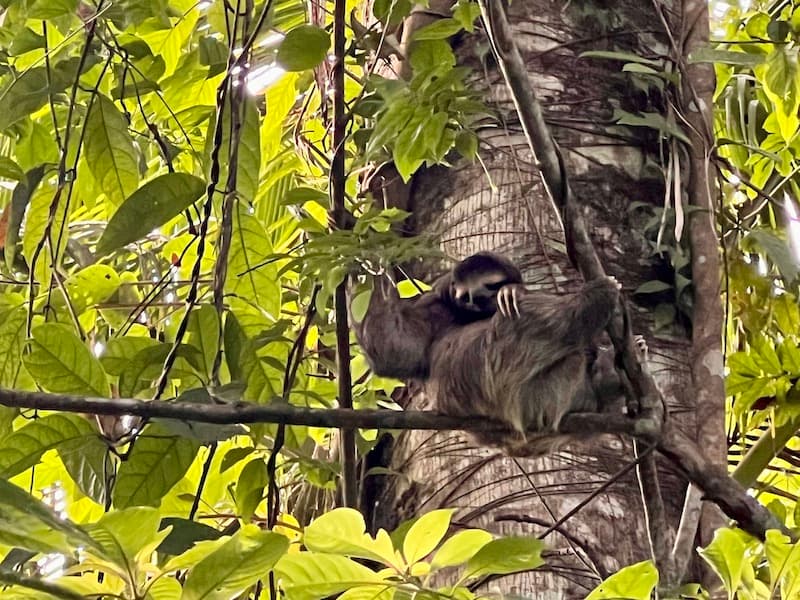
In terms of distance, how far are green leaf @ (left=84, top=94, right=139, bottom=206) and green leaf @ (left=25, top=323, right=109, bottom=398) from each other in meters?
0.57

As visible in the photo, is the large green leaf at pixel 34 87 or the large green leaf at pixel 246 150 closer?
the large green leaf at pixel 34 87

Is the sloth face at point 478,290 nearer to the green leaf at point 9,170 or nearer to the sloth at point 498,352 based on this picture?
the sloth at point 498,352

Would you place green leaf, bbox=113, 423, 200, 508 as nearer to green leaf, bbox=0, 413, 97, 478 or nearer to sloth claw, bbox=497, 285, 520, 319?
green leaf, bbox=0, 413, 97, 478

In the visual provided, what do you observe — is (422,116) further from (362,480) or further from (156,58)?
(362,480)

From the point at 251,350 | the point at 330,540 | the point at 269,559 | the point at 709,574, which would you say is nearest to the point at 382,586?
the point at 330,540

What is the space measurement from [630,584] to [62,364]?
917 millimetres

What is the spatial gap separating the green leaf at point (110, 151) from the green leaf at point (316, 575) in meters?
1.13

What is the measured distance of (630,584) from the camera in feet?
4.00

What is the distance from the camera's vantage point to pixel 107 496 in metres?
1.63

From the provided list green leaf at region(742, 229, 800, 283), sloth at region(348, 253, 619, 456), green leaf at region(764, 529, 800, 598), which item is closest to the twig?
sloth at region(348, 253, 619, 456)

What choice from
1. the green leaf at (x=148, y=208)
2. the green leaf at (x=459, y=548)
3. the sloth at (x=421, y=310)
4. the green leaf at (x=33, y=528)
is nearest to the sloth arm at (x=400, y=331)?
the sloth at (x=421, y=310)

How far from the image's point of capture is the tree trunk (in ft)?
6.96

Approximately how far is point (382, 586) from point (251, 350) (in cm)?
77

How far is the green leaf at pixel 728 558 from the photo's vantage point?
1.29 metres
